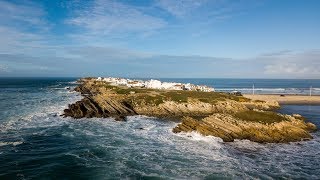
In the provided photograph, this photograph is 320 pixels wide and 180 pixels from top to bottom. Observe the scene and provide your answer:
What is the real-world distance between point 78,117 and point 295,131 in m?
43.5

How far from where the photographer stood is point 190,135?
54.3 metres

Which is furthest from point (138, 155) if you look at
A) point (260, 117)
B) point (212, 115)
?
point (260, 117)

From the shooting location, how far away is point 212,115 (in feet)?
192

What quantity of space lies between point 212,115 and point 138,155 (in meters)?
20.0

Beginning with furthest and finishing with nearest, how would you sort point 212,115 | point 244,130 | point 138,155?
1. point 212,115
2. point 244,130
3. point 138,155

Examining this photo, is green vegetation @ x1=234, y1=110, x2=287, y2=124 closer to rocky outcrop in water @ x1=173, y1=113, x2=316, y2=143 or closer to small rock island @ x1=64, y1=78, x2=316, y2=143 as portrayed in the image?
small rock island @ x1=64, y1=78, x2=316, y2=143

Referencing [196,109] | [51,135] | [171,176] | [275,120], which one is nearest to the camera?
[171,176]

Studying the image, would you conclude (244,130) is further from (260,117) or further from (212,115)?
(260,117)

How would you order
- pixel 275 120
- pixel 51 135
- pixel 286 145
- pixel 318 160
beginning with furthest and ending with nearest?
pixel 275 120, pixel 51 135, pixel 286 145, pixel 318 160

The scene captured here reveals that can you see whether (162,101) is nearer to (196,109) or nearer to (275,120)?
(196,109)

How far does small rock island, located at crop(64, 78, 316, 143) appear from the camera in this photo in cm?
5412

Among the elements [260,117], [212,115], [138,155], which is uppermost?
[212,115]

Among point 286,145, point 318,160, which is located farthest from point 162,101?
point 318,160

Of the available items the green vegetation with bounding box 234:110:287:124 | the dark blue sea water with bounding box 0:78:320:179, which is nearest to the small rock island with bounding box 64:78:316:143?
the green vegetation with bounding box 234:110:287:124
